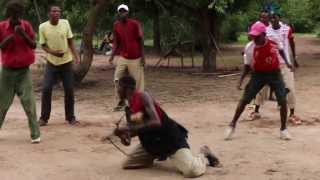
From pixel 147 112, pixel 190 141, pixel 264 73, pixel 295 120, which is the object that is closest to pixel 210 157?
pixel 147 112

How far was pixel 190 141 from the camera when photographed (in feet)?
31.9

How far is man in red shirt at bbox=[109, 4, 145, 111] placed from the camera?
12055 mm

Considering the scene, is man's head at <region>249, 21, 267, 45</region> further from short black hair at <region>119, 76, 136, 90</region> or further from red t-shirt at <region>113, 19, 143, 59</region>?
red t-shirt at <region>113, 19, 143, 59</region>

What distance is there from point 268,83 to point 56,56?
3.31 meters


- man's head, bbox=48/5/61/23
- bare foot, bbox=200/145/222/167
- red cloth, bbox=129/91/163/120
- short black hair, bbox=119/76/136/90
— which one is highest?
man's head, bbox=48/5/61/23

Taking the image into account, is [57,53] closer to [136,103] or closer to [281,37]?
[281,37]

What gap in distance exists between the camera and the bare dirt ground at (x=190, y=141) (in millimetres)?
7832

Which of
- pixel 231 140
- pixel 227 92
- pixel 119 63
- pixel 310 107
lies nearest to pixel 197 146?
pixel 231 140

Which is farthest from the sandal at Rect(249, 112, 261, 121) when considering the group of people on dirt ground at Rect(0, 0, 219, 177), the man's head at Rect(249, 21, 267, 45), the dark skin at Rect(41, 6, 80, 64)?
the dark skin at Rect(41, 6, 80, 64)

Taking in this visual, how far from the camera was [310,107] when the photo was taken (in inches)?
512

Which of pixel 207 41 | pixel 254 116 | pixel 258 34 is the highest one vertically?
pixel 258 34

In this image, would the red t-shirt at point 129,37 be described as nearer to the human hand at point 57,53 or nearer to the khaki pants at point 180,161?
the human hand at point 57,53

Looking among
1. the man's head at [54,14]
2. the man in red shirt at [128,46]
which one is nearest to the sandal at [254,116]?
the man in red shirt at [128,46]

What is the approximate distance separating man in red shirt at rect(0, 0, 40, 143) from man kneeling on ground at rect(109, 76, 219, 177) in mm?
2172
